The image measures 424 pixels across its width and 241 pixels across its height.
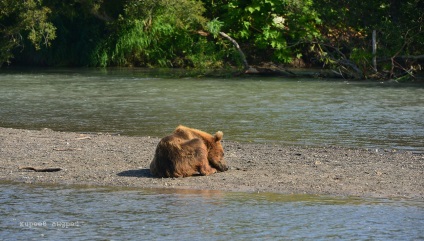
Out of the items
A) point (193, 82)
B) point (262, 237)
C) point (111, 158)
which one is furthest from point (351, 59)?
point (262, 237)

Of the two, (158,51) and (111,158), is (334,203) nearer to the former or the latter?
(111,158)

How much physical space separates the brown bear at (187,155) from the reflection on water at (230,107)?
3582 mm

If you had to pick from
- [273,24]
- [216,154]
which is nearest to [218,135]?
[216,154]

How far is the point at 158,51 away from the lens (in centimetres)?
3056

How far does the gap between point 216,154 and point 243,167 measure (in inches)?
27.6

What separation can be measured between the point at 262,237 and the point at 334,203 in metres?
1.52

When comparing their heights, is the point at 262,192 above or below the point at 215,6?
below

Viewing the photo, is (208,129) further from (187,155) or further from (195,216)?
(195,216)

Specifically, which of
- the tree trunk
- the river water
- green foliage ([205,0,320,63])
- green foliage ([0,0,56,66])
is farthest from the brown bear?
green foliage ([205,0,320,63])

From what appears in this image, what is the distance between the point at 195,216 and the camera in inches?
304

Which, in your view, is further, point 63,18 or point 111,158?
point 63,18

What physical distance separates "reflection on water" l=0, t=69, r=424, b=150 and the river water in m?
0.03

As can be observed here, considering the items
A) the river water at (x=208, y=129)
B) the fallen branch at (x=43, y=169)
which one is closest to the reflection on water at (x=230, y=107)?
the river water at (x=208, y=129)

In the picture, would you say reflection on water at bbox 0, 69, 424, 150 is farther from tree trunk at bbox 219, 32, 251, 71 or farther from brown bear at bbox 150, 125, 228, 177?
brown bear at bbox 150, 125, 228, 177
